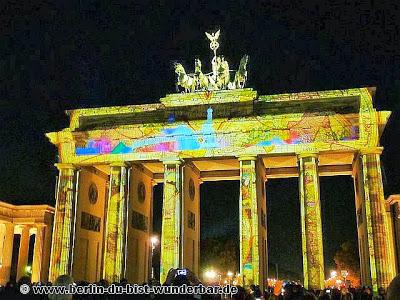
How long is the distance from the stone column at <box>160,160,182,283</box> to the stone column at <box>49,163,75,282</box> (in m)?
8.07

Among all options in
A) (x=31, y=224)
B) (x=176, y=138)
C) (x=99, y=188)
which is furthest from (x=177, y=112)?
(x=31, y=224)

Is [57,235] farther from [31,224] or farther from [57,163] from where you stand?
[31,224]

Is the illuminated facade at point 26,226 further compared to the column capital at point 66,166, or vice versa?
the illuminated facade at point 26,226

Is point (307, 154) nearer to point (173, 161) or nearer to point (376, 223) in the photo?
point (376, 223)

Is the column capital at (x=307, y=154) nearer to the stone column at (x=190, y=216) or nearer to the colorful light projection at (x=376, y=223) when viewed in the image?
the colorful light projection at (x=376, y=223)

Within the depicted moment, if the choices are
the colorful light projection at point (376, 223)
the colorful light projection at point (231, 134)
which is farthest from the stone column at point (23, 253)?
the colorful light projection at point (376, 223)

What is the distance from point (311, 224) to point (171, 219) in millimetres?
10982

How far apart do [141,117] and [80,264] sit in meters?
13.6

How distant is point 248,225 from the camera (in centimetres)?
3653

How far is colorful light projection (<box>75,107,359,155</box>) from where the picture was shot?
36.7 meters

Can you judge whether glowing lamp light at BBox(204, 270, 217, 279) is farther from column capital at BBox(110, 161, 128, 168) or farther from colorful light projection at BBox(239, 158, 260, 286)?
column capital at BBox(110, 161, 128, 168)

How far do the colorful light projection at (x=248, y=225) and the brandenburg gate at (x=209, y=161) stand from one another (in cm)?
8

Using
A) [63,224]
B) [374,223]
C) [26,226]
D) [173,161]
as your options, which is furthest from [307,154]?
[26,226]

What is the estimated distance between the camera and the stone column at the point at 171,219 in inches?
1453
